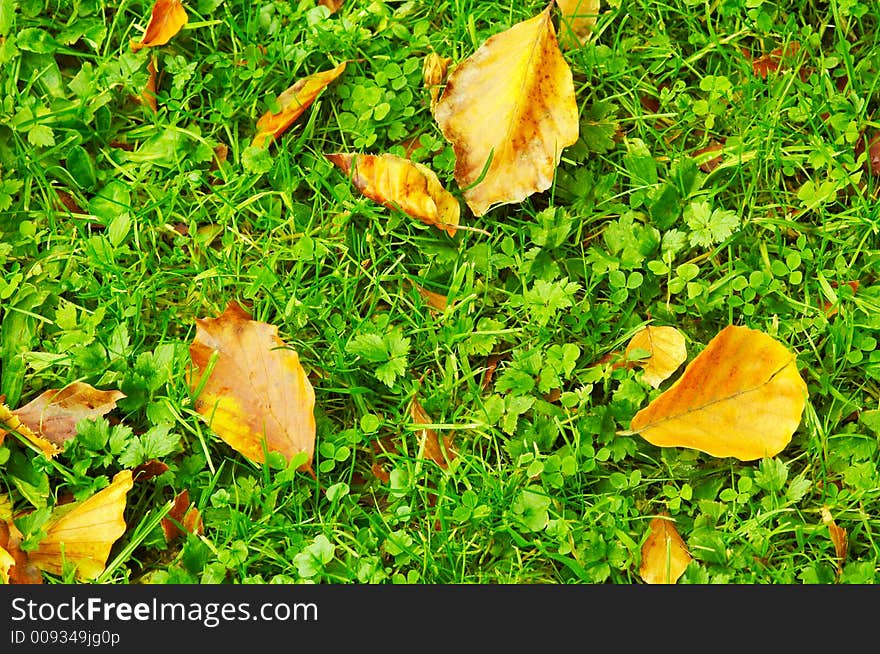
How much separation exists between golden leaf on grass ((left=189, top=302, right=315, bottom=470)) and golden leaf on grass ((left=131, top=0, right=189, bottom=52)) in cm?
80

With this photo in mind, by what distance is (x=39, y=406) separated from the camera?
87.7 inches

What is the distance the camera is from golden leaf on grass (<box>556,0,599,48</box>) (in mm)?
2555

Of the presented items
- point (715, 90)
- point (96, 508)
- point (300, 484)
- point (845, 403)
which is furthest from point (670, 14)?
point (96, 508)

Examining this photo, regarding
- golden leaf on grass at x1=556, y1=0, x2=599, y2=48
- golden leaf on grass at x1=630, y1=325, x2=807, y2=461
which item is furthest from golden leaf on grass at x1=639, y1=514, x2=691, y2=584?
golden leaf on grass at x1=556, y1=0, x2=599, y2=48

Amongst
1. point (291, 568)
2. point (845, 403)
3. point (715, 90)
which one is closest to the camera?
point (291, 568)

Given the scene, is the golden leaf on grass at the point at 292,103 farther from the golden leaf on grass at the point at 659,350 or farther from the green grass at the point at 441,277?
the golden leaf on grass at the point at 659,350

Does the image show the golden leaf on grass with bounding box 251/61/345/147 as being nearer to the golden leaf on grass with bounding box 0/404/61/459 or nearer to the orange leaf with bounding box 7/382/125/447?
the orange leaf with bounding box 7/382/125/447

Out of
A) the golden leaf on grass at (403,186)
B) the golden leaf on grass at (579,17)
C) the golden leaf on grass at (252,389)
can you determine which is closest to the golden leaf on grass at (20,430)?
the golden leaf on grass at (252,389)

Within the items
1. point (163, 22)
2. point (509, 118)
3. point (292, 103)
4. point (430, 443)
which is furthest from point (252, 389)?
point (163, 22)

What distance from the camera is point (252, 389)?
2219 millimetres

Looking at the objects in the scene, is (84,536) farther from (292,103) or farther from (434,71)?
(434,71)

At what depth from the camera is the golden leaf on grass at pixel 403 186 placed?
7.79 ft

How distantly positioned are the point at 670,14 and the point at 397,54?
75 centimetres

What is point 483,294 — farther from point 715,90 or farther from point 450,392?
point 715,90
